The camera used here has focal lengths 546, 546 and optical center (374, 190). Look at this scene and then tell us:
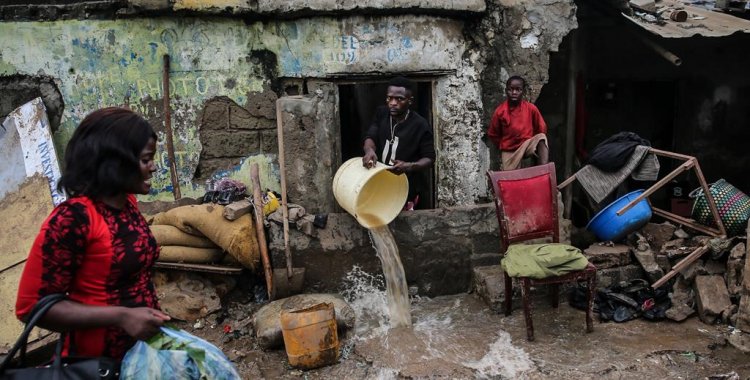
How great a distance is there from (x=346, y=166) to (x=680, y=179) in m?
5.79

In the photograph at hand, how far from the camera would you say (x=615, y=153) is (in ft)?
17.7

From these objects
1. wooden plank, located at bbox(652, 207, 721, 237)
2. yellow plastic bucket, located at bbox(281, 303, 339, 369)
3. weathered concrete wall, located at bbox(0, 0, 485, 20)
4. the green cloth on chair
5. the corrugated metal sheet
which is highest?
weathered concrete wall, located at bbox(0, 0, 485, 20)

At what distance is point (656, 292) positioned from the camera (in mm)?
4918

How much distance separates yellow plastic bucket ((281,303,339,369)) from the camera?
3898 millimetres

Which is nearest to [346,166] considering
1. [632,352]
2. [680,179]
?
[632,352]

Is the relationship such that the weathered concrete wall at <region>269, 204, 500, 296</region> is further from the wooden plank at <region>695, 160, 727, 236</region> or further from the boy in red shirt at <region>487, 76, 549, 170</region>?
the wooden plank at <region>695, 160, 727, 236</region>

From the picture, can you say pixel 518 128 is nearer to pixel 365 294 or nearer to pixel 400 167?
pixel 400 167

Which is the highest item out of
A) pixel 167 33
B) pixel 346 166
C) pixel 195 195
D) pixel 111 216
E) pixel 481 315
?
pixel 167 33

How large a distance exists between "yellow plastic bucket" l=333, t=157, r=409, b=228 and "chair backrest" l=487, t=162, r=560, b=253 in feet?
2.75

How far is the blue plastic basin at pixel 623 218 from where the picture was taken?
5.30 meters

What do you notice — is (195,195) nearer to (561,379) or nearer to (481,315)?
(481,315)

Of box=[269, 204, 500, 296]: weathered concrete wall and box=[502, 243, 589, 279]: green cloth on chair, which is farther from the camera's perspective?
box=[269, 204, 500, 296]: weathered concrete wall

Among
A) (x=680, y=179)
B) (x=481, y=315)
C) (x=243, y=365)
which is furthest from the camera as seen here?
(x=680, y=179)

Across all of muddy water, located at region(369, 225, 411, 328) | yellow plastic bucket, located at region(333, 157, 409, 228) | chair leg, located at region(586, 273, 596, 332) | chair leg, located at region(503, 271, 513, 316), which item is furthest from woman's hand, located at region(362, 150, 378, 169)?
chair leg, located at region(586, 273, 596, 332)
